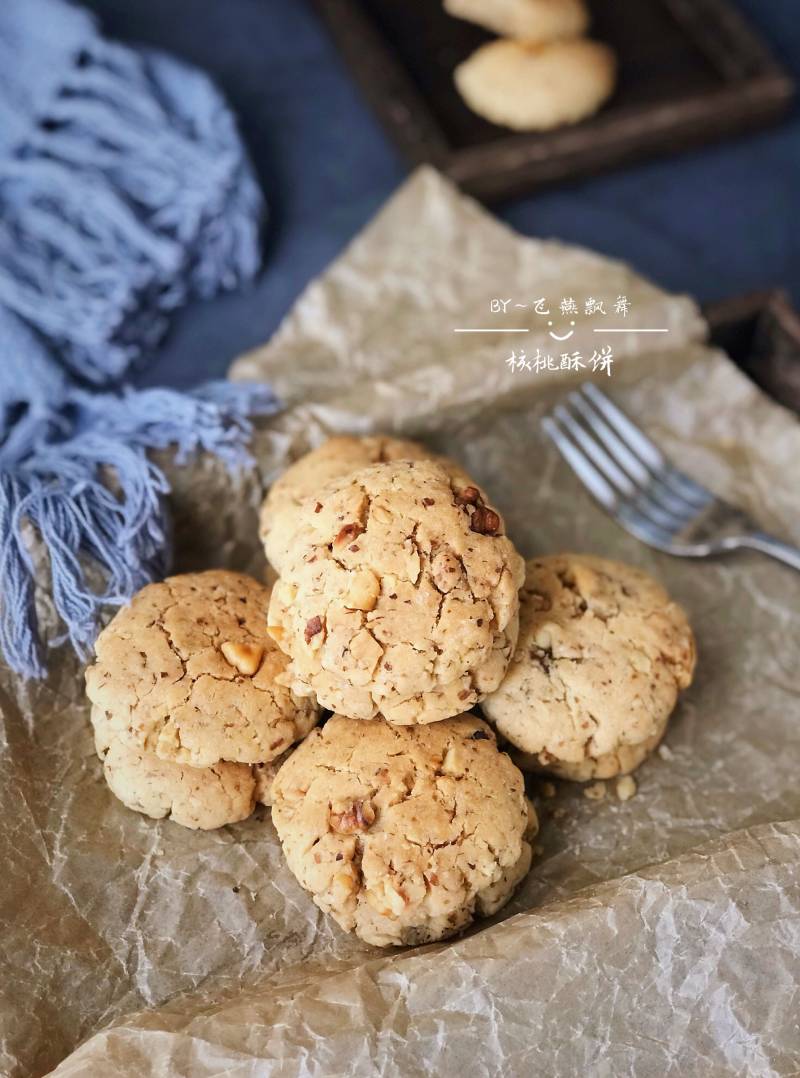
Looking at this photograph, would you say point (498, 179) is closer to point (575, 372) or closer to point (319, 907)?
point (575, 372)

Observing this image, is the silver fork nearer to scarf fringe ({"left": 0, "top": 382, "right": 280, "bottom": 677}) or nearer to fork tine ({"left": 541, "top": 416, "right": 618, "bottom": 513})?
fork tine ({"left": 541, "top": 416, "right": 618, "bottom": 513})

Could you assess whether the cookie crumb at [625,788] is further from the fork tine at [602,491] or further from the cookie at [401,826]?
the fork tine at [602,491]

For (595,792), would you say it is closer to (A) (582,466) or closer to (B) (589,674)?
(B) (589,674)

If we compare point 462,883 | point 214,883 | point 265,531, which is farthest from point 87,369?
point 462,883

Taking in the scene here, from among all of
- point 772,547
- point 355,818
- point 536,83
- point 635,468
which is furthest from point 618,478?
point 536,83

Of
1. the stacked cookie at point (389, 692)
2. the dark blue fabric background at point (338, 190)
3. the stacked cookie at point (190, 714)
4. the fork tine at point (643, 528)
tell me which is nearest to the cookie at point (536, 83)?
the dark blue fabric background at point (338, 190)

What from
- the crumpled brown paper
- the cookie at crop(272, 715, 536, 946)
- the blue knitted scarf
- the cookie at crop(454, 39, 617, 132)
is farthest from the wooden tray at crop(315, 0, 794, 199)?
the cookie at crop(272, 715, 536, 946)

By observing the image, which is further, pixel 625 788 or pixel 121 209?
pixel 121 209
